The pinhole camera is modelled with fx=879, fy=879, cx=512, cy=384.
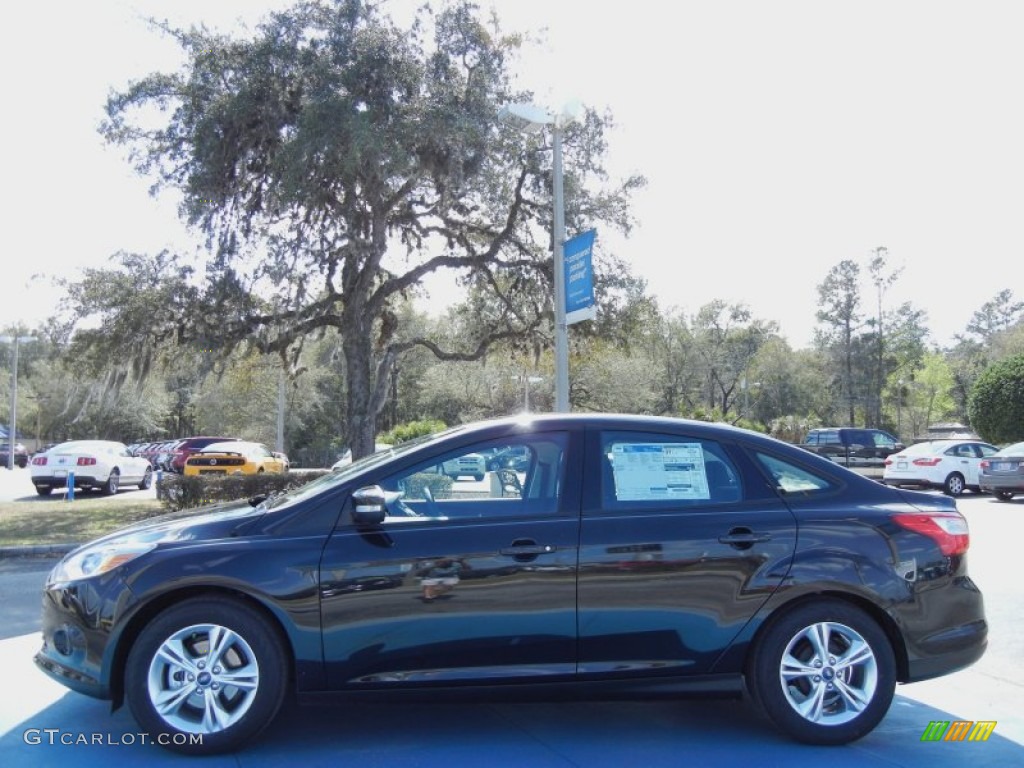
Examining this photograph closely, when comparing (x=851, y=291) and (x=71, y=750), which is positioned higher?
(x=851, y=291)

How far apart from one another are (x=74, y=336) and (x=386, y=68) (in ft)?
29.5

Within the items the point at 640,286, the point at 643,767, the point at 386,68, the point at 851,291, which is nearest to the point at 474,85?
the point at 386,68

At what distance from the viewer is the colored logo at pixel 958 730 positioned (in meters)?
4.69

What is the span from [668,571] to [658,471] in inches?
21.6

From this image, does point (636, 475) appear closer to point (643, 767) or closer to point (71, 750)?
point (643, 767)

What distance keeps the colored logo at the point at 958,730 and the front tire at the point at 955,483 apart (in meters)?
18.8

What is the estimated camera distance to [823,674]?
4.44 meters

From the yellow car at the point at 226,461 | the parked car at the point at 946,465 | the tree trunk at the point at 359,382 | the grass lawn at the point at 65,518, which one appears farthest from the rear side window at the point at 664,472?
the yellow car at the point at 226,461

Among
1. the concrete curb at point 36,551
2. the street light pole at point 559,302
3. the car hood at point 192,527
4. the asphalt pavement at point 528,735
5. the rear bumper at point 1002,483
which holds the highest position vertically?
the street light pole at point 559,302

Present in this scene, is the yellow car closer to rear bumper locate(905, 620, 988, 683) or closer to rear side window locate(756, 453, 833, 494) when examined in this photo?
rear side window locate(756, 453, 833, 494)

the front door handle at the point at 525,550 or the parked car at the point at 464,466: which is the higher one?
the parked car at the point at 464,466

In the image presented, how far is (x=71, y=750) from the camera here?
429cm

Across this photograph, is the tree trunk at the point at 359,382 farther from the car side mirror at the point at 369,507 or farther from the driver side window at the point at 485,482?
the car side mirror at the point at 369,507

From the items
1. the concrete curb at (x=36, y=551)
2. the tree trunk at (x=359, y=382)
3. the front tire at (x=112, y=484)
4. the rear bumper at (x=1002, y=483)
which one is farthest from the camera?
the front tire at (x=112, y=484)
